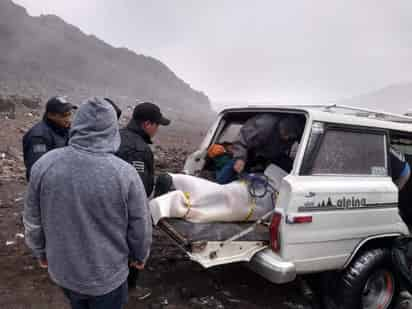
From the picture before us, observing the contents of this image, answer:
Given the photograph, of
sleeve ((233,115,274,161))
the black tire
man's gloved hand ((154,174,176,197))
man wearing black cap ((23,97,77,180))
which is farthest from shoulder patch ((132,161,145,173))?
the black tire

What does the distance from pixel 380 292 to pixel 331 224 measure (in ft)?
3.74

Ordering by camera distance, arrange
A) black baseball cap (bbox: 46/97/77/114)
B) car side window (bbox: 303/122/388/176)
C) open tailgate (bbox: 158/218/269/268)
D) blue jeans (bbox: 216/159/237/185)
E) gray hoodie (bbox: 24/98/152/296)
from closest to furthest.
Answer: gray hoodie (bbox: 24/98/152/296) → open tailgate (bbox: 158/218/269/268) → car side window (bbox: 303/122/388/176) → black baseball cap (bbox: 46/97/77/114) → blue jeans (bbox: 216/159/237/185)

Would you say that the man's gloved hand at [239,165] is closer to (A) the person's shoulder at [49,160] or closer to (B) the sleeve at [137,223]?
(B) the sleeve at [137,223]

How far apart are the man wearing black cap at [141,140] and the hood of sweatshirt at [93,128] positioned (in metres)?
1.18

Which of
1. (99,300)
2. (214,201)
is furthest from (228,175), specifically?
(99,300)

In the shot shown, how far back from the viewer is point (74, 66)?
63.1 meters

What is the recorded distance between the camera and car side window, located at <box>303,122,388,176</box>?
2.95m

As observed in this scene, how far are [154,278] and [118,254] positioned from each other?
196 centimetres

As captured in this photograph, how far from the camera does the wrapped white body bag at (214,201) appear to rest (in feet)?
9.74

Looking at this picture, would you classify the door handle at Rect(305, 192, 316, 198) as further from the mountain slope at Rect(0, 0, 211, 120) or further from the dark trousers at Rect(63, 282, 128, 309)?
the mountain slope at Rect(0, 0, 211, 120)

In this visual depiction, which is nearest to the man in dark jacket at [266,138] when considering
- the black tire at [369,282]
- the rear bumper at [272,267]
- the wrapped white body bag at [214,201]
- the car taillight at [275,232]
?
the wrapped white body bag at [214,201]

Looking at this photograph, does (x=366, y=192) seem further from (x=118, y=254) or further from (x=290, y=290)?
(x=118, y=254)

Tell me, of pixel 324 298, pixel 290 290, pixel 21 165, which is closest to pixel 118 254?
pixel 324 298

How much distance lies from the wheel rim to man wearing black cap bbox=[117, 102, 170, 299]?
238cm
